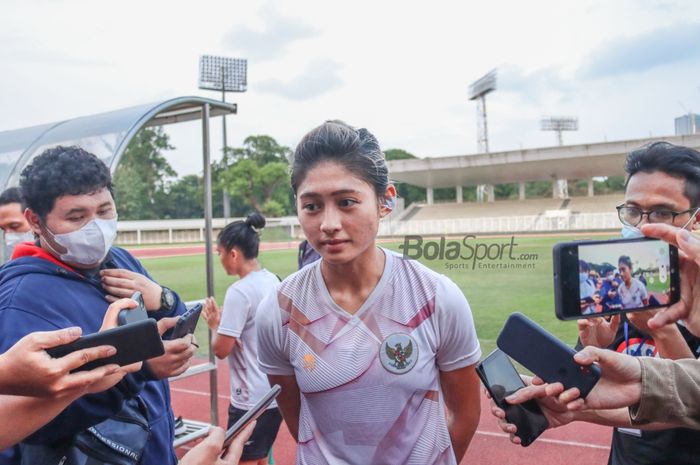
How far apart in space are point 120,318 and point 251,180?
47.3 metres

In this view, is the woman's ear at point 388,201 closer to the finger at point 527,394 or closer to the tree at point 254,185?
the finger at point 527,394

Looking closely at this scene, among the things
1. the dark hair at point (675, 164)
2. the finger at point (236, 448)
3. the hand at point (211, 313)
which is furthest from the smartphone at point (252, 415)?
the hand at point (211, 313)

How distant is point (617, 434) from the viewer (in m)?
1.99

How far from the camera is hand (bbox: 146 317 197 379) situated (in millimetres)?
1990

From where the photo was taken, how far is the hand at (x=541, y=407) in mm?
1384

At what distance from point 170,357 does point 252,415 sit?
59 centimetres

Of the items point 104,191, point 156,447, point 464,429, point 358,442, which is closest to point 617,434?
point 464,429

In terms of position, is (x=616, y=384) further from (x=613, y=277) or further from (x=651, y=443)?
(x=651, y=443)

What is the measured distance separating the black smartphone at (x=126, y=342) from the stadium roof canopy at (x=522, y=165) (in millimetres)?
32645

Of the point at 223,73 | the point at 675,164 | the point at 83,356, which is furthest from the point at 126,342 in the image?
the point at 223,73

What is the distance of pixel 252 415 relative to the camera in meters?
1.59

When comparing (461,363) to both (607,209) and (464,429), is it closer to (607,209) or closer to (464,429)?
(464,429)

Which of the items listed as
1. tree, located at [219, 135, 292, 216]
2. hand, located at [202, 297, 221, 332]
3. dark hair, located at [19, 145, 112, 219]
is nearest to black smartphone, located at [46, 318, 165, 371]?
dark hair, located at [19, 145, 112, 219]

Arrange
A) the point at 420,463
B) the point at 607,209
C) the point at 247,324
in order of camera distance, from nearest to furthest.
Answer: the point at 420,463, the point at 247,324, the point at 607,209
